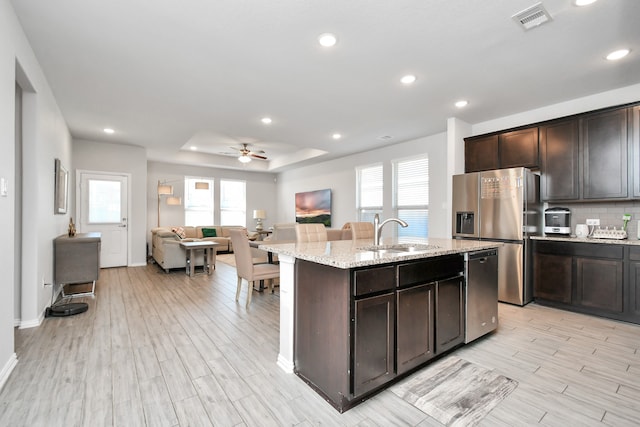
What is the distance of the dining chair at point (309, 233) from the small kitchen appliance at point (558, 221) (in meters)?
3.10

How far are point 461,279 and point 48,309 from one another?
435cm

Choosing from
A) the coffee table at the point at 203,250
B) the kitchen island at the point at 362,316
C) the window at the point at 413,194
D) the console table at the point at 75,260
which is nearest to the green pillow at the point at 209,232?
the coffee table at the point at 203,250

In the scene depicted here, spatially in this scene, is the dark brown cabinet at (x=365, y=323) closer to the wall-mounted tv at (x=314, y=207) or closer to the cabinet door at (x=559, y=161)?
the cabinet door at (x=559, y=161)

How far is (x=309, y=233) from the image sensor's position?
3350 millimetres

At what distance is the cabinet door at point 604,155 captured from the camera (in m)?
3.44

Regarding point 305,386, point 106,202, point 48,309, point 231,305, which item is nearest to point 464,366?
point 305,386

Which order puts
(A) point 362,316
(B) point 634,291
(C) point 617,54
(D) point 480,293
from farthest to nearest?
1. (B) point 634,291
2. (C) point 617,54
3. (D) point 480,293
4. (A) point 362,316

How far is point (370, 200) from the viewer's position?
7.16m

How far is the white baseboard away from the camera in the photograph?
1.99 m

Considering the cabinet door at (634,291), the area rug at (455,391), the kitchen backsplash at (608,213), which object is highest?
the kitchen backsplash at (608,213)

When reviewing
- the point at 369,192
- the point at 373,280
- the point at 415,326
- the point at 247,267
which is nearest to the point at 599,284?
the point at 415,326

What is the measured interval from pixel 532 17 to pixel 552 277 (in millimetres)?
3048

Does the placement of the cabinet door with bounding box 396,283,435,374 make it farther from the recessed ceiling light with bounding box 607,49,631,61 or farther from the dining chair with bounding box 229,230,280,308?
the recessed ceiling light with bounding box 607,49,631,61

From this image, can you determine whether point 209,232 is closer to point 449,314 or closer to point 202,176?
point 202,176
